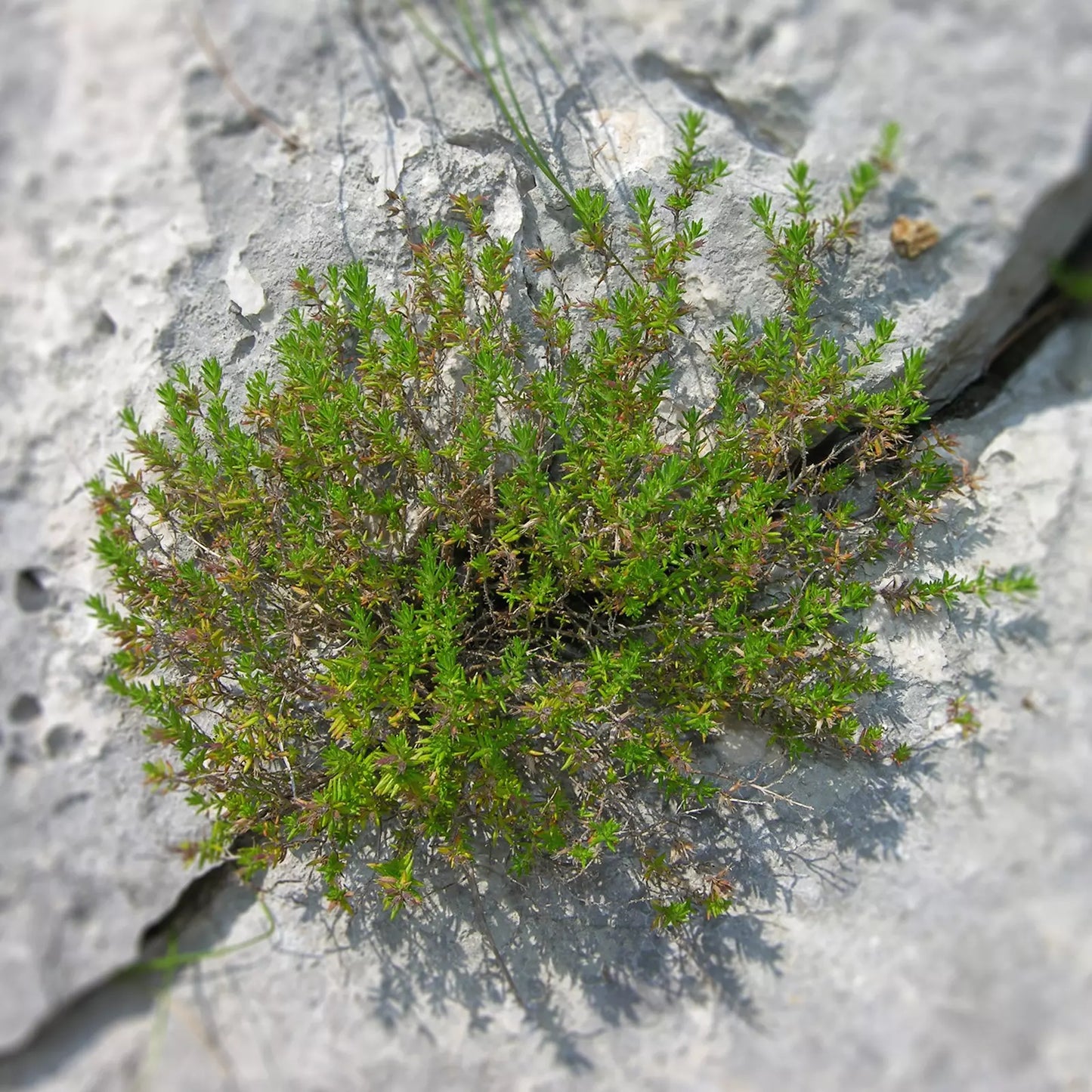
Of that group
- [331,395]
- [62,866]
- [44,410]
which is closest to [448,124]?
[331,395]

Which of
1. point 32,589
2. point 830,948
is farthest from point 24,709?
point 830,948

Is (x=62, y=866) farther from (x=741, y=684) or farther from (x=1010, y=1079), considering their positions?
(x=1010, y=1079)

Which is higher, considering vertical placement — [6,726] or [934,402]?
[6,726]

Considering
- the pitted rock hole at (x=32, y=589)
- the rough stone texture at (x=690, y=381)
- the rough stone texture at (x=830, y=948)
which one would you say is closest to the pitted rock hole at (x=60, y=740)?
the rough stone texture at (x=690, y=381)

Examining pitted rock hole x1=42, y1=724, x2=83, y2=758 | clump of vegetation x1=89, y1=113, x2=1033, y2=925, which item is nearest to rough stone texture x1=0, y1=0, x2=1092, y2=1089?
pitted rock hole x1=42, y1=724, x2=83, y2=758

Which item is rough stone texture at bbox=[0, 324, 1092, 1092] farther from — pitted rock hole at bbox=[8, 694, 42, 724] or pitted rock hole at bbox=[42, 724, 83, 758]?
pitted rock hole at bbox=[8, 694, 42, 724]

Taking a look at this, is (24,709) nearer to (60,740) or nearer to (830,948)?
(60,740)
